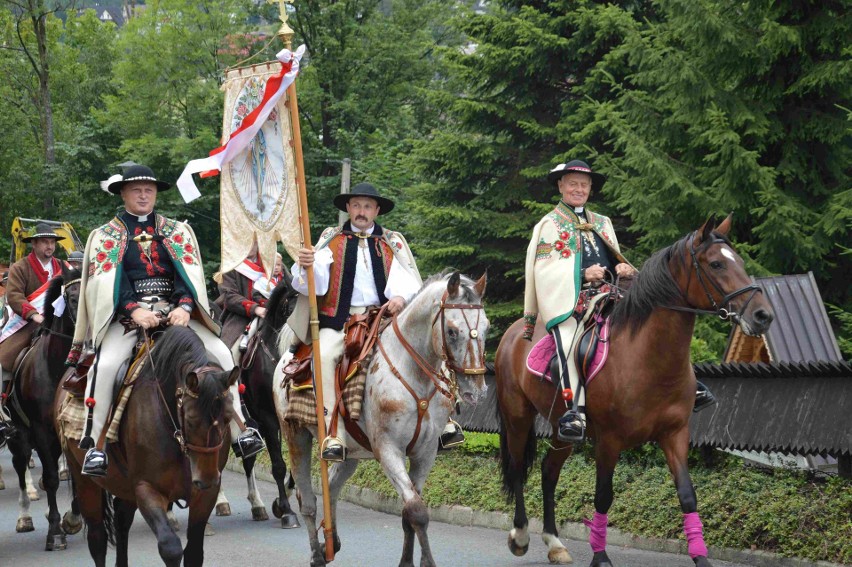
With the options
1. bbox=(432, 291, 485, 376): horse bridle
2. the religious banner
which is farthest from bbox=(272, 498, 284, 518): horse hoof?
bbox=(432, 291, 485, 376): horse bridle

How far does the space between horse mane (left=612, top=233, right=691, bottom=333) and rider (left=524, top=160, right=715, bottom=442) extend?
573 millimetres

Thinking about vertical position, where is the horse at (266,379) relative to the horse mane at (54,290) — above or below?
below

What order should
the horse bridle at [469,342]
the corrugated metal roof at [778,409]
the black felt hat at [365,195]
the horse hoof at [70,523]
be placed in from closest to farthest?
the horse bridle at [469,342]
the corrugated metal roof at [778,409]
the black felt hat at [365,195]
the horse hoof at [70,523]

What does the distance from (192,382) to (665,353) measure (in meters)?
3.52

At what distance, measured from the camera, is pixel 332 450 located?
8.75m

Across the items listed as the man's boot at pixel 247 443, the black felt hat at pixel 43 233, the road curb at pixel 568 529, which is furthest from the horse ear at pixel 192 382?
the black felt hat at pixel 43 233

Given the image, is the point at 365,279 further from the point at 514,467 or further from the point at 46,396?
the point at 46,396

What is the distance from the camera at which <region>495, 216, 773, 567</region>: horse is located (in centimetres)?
784

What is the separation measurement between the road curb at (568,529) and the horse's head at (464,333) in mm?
2750

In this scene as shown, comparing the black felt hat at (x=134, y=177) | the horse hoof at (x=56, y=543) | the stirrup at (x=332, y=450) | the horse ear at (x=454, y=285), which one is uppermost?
the black felt hat at (x=134, y=177)

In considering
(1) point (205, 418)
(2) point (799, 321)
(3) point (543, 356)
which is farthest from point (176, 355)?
(2) point (799, 321)

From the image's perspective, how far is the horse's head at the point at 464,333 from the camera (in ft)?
25.6

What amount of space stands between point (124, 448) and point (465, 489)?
4965 millimetres

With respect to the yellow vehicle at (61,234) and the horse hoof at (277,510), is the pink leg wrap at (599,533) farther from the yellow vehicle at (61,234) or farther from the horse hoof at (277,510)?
the yellow vehicle at (61,234)
